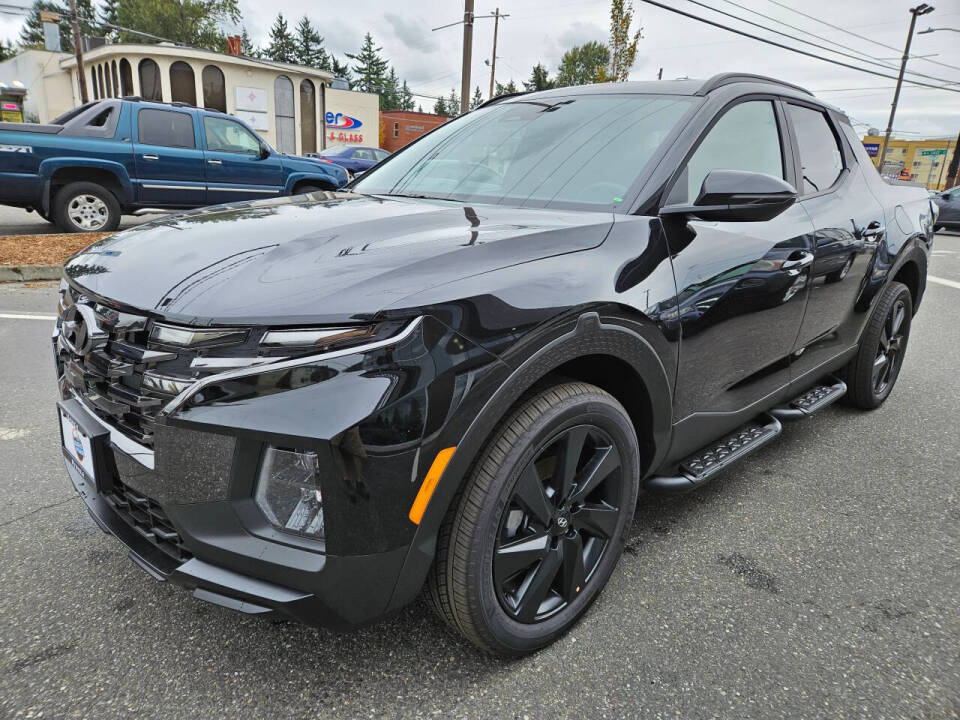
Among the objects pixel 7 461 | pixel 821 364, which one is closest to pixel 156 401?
pixel 7 461

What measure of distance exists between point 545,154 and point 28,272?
21.6ft

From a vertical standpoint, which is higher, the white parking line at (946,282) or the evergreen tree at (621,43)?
the evergreen tree at (621,43)

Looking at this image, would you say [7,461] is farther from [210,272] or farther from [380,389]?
[380,389]

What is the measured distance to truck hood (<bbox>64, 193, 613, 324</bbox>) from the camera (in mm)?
1405

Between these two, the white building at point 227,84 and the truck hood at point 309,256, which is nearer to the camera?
the truck hood at point 309,256

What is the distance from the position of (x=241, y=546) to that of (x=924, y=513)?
9.01 ft

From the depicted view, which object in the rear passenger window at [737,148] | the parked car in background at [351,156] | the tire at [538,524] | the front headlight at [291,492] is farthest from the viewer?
the parked car in background at [351,156]

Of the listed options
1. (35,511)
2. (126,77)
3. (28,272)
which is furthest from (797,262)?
(126,77)

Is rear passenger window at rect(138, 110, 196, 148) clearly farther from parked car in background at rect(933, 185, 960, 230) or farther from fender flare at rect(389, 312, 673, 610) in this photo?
parked car in background at rect(933, 185, 960, 230)

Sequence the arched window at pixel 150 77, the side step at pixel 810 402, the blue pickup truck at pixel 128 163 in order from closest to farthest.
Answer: the side step at pixel 810 402, the blue pickup truck at pixel 128 163, the arched window at pixel 150 77

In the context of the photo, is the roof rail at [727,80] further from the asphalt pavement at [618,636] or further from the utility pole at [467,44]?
the utility pole at [467,44]

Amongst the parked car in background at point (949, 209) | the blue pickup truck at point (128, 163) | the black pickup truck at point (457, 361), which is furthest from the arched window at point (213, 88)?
the black pickup truck at point (457, 361)

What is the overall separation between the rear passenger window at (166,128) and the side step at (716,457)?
30.3ft

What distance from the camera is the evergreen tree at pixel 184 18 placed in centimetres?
5478
